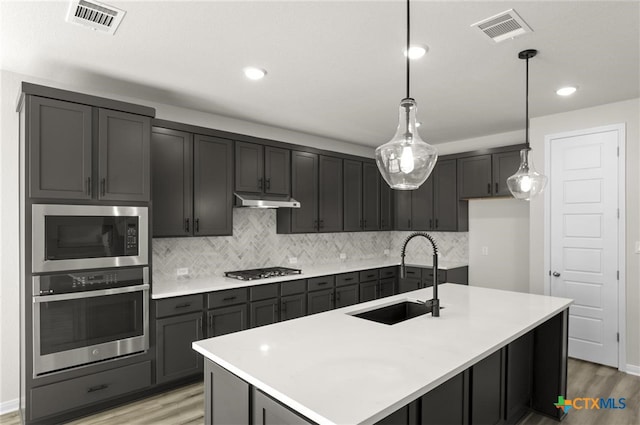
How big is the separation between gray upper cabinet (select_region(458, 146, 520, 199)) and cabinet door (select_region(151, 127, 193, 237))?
3.64m

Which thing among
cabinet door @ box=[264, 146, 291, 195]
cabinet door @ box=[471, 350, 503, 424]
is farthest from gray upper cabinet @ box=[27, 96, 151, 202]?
cabinet door @ box=[471, 350, 503, 424]

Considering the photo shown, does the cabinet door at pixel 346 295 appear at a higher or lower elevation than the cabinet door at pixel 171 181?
lower

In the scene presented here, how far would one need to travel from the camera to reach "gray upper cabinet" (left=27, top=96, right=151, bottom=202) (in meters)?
2.62

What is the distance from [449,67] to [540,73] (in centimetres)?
79

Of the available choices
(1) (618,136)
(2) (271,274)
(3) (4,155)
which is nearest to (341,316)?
(2) (271,274)

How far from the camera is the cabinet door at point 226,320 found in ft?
11.3

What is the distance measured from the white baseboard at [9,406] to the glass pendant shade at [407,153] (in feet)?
11.1

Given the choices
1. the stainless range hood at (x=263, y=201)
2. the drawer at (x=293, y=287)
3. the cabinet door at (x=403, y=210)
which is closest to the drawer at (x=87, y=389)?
the drawer at (x=293, y=287)

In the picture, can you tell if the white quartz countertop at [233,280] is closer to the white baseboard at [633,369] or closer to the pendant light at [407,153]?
the white baseboard at [633,369]

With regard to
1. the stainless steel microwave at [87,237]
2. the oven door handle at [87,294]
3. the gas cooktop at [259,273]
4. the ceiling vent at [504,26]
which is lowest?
the gas cooktop at [259,273]

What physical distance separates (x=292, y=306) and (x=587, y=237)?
3.23 metres

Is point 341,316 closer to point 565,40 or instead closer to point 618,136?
point 565,40

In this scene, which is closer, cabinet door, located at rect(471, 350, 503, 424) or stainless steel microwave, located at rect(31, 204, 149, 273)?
cabinet door, located at rect(471, 350, 503, 424)

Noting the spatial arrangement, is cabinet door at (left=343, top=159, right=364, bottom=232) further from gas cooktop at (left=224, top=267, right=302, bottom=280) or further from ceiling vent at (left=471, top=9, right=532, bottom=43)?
ceiling vent at (left=471, top=9, right=532, bottom=43)
